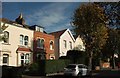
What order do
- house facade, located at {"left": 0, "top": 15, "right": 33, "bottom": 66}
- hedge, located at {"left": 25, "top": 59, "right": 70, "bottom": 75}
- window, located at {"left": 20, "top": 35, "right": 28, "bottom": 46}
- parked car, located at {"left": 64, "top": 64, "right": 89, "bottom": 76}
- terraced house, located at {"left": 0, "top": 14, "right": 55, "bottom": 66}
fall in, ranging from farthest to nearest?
window, located at {"left": 20, "top": 35, "right": 28, "bottom": 46} → terraced house, located at {"left": 0, "top": 14, "right": 55, "bottom": 66} → house facade, located at {"left": 0, "top": 15, "right": 33, "bottom": 66} → hedge, located at {"left": 25, "top": 59, "right": 70, "bottom": 75} → parked car, located at {"left": 64, "top": 64, "right": 89, "bottom": 76}

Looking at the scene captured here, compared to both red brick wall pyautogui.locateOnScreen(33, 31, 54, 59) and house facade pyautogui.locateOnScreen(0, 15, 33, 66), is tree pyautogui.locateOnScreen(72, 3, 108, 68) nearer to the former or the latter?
red brick wall pyautogui.locateOnScreen(33, 31, 54, 59)

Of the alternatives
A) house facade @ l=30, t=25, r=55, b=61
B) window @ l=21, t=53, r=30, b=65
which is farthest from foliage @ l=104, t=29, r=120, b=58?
window @ l=21, t=53, r=30, b=65

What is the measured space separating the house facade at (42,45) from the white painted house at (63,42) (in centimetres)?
250

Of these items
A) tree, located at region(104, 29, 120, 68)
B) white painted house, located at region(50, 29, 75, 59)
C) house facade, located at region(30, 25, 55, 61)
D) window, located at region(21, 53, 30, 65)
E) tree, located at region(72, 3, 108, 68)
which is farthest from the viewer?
tree, located at region(104, 29, 120, 68)

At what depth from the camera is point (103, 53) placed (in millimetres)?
63844

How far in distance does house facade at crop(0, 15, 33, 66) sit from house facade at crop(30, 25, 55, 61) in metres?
1.33

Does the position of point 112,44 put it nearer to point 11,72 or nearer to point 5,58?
point 5,58

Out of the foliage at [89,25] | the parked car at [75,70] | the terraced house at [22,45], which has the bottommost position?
the parked car at [75,70]

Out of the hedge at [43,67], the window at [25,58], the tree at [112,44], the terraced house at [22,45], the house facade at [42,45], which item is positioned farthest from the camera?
the tree at [112,44]

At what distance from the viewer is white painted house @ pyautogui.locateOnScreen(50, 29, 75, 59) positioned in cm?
5325

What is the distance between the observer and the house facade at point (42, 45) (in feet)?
148

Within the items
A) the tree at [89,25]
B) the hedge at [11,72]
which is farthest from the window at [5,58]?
the tree at [89,25]

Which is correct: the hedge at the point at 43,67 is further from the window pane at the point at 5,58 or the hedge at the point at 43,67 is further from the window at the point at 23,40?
the window at the point at 23,40

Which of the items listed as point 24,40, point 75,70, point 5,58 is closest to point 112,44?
point 24,40
